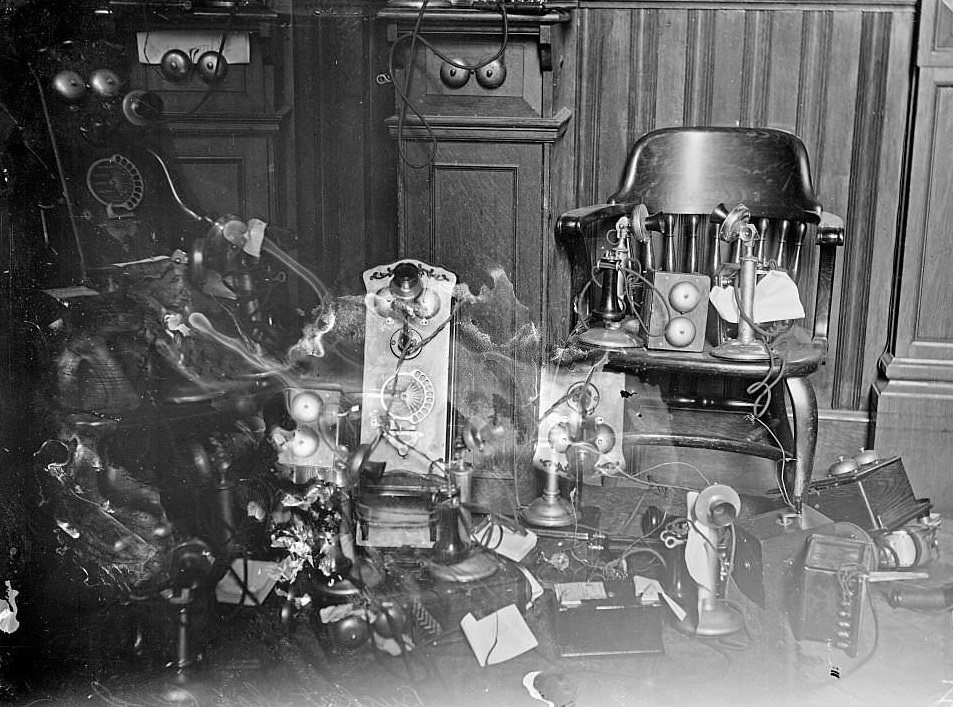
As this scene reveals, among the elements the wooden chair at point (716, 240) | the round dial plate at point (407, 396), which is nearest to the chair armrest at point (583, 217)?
the wooden chair at point (716, 240)

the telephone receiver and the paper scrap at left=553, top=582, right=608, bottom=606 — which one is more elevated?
Answer: the telephone receiver

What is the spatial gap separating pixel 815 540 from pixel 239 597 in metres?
1.14

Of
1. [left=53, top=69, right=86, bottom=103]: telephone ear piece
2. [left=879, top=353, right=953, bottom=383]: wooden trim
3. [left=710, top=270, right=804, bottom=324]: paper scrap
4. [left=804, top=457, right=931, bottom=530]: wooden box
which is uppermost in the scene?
[left=53, top=69, right=86, bottom=103]: telephone ear piece

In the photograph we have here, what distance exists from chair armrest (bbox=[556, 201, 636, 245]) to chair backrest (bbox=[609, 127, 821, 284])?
0.05m

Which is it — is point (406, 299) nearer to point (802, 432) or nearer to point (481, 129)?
point (481, 129)

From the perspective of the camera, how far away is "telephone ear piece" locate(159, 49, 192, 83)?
6.77ft

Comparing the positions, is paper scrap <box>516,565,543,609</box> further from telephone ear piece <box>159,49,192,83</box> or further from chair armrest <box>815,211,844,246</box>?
telephone ear piece <box>159,49,192,83</box>

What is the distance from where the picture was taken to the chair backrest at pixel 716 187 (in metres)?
2.62

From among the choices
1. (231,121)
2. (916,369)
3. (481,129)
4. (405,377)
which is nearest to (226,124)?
(231,121)

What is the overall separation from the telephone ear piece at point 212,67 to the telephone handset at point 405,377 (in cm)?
55

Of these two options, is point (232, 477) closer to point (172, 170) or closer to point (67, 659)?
point (67, 659)

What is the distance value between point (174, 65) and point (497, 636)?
132cm

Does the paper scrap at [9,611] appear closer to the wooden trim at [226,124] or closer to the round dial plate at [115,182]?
the round dial plate at [115,182]

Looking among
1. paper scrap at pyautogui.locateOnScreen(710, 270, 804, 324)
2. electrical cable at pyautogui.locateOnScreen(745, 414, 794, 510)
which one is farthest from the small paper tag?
paper scrap at pyautogui.locateOnScreen(710, 270, 804, 324)
